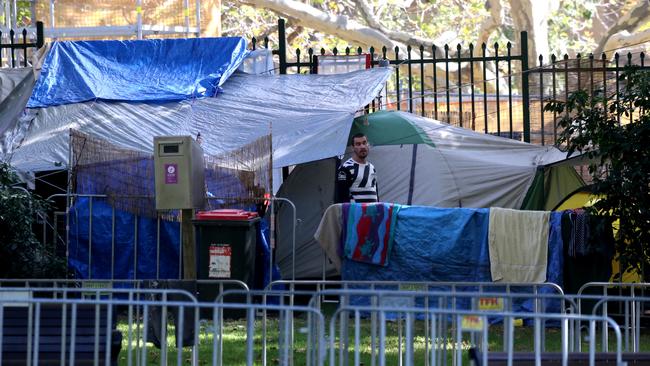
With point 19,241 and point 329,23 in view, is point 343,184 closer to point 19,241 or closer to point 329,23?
point 19,241

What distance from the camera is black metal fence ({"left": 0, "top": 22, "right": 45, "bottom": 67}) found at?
52.6 feet

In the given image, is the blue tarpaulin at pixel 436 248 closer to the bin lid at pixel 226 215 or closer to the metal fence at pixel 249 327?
the bin lid at pixel 226 215

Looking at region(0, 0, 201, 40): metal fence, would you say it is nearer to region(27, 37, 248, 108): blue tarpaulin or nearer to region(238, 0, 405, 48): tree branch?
region(27, 37, 248, 108): blue tarpaulin

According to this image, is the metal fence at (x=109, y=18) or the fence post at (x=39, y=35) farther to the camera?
the metal fence at (x=109, y=18)

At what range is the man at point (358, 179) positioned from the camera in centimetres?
1373

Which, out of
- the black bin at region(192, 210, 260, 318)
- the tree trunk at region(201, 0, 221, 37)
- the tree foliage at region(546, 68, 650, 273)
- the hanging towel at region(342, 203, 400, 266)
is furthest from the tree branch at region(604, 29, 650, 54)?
the black bin at region(192, 210, 260, 318)

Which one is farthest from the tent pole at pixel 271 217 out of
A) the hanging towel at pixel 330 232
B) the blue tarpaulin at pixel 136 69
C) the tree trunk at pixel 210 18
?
the tree trunk at pixel 210 18

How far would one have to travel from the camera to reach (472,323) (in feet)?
22.8

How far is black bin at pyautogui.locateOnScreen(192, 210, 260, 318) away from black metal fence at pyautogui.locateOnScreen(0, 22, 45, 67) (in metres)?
4.76

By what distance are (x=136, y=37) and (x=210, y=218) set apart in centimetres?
551

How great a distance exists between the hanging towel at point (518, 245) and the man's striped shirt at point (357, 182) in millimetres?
1744

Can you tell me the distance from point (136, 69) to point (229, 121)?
1.80 metres

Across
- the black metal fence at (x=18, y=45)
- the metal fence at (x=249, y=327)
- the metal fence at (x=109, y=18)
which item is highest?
the metal fence at (x=109, y=18)

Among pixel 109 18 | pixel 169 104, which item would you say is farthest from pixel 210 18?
pixel 169 104
